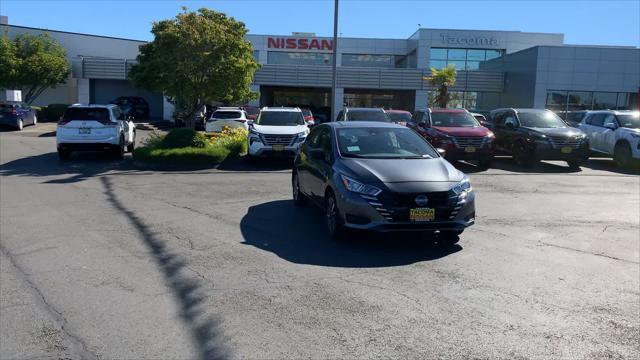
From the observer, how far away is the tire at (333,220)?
7.46m

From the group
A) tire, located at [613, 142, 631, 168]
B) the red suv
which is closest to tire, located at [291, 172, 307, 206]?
the red suv

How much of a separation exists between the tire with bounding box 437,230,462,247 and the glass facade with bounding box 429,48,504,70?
42110 mm

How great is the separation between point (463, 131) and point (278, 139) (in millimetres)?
5163

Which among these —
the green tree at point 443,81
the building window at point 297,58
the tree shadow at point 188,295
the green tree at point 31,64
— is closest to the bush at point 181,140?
the tree shadow at point 188,295

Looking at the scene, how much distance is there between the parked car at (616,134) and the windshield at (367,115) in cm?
686

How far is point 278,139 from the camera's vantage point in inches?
635

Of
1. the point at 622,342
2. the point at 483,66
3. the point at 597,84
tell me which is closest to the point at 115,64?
the point at 483,66

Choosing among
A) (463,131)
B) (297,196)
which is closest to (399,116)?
(463,131)

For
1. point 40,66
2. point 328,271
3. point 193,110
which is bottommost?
point 328,271

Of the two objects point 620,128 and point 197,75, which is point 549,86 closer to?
point 620,128

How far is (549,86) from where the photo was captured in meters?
37.1

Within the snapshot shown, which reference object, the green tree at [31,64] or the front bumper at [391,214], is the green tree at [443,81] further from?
the front bumper at [391,214]

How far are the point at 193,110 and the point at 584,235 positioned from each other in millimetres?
13415

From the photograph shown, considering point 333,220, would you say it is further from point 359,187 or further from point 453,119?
point 453,119
